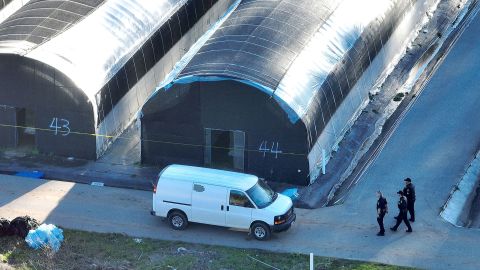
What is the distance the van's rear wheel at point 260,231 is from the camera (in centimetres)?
2856

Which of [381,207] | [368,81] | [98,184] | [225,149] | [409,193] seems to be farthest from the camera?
[368,81]

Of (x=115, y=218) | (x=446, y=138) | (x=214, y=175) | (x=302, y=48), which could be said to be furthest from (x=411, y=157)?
(x=115, y=218)

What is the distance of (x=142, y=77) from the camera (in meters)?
37.6

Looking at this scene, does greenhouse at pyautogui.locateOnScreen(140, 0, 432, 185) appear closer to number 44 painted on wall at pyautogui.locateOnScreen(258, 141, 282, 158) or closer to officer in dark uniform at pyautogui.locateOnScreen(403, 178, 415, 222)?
number 44 painted on wall at pyautogui.locateOnScreen(258, 141, 282, 158)

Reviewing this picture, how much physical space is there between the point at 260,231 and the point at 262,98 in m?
5.20

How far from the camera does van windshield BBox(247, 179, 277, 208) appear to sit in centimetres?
2866

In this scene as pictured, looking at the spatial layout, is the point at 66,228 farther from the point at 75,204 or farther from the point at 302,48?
the point at 302,48

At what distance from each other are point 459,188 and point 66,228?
39.6 ft

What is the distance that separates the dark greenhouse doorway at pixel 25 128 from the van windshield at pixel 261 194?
10033mm

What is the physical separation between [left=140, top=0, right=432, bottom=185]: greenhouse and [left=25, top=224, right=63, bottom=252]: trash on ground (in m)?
6.43

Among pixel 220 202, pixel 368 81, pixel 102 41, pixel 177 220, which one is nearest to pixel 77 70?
pixel 102 41

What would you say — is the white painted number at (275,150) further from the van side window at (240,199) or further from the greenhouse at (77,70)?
the greenhouse at (77,70)

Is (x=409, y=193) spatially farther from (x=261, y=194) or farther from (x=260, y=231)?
(x=260, y=231)

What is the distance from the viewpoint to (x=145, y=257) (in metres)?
27.8
